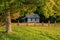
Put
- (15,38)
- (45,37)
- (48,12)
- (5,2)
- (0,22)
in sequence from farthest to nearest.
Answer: (0,22) → (45,37) → (15,38) → (48,12) → (5,2)

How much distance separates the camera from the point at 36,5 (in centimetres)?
2402

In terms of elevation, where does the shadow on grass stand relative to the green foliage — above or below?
below

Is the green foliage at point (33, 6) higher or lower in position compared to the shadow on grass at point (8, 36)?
higher

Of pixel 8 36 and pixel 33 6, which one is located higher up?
pixel 33 6

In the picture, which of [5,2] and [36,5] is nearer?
[5,2]

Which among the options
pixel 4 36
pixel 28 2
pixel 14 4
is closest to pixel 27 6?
pixel 28 2

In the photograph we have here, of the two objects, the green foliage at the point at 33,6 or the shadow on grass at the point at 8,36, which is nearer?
the green foliage at the point at 33,6

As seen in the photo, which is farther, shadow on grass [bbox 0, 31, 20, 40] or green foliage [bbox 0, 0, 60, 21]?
shadow on grass [bbox 0, 31, 20, 40]

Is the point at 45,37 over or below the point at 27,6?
below

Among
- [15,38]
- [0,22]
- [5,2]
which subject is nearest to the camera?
[5,2]

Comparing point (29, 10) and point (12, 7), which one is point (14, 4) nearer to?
point (12, 7)

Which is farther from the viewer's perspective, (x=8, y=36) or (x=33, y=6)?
(x=33, y=6)

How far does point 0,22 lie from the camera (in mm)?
37719

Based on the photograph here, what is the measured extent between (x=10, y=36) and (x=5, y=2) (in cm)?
474
